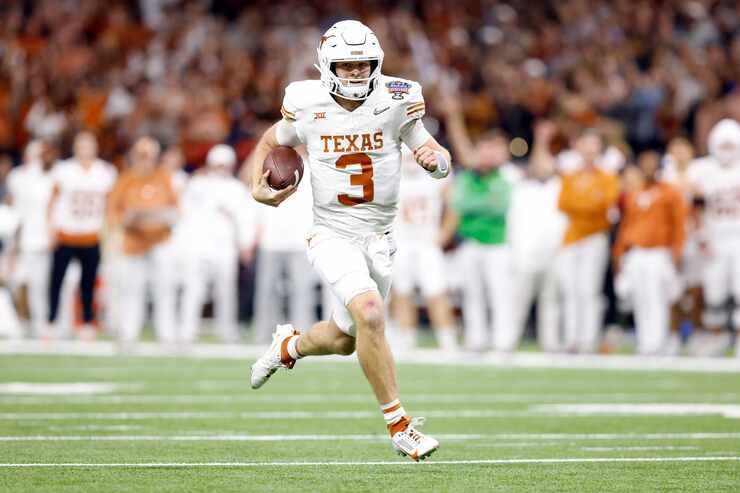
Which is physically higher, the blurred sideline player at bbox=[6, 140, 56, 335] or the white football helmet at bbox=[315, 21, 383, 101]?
the white football helmet at bbox=[315, 21, 383, 101]

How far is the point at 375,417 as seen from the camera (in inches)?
324

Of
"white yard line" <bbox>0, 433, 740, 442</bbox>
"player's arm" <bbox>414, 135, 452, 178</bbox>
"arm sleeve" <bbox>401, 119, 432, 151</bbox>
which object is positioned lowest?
"white yard line" <bbox>0, 433, 740, 442</bbox>

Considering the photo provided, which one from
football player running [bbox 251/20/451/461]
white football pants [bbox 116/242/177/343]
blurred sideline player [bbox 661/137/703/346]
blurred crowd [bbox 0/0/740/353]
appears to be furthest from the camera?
blurred sideline player [bbox 661/137/703/346]

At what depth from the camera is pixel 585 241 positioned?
1358 cm

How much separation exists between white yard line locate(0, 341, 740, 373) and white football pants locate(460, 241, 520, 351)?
17cm

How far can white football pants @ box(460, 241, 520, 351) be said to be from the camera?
43.4 feet

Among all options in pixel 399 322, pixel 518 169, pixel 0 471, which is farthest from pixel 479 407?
pixel 518 169

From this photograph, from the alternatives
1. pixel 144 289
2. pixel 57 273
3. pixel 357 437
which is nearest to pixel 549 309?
pixel 144 289

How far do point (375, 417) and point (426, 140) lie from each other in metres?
A: 2.11

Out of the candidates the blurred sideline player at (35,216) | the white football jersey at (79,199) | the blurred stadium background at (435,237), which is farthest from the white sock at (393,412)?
the blurred sideline player at (35,216)

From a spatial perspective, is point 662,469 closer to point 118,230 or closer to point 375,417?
point 375,417

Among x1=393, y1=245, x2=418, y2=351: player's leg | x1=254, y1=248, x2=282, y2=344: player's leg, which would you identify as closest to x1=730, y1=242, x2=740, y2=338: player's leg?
x1=393, y1=245, x2=418, y2=351: player's leg

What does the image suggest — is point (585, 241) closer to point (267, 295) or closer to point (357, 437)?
point (267, 295)

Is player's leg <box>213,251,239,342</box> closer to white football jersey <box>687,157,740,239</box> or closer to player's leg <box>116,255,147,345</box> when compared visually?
player's leg <box>116,255,147,345</box>
